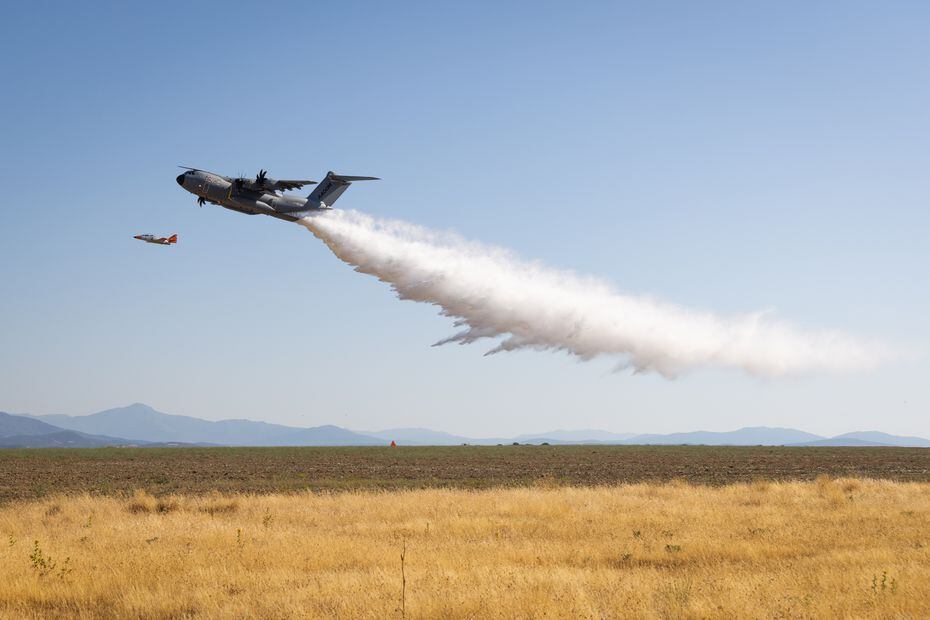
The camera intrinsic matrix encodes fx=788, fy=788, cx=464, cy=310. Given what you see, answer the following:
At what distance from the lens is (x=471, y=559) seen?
680 inches

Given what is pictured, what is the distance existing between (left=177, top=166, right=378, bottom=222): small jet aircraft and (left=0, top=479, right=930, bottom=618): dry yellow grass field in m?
20.4

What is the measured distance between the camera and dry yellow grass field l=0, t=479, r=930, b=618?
42.8 ft

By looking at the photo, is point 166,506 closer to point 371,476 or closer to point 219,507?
point 219,507

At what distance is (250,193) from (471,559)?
32883mm

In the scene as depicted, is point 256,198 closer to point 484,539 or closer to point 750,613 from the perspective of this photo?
point 484,539

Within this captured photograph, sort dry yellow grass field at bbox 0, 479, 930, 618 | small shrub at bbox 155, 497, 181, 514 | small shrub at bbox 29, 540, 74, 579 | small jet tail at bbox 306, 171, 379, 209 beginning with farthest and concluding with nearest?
small jet tail at bbox 306, 171, 379, 209
small shrub at bbox 155, 497, 181, 514
small shrub at bbox 29, 540, 74, 579
dry yellow grass field at bbox 0, 479, 930, 618

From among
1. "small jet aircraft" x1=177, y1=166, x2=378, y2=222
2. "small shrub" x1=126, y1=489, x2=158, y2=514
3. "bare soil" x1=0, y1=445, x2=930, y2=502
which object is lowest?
"bare soil" x1=0, y1=445, x2=930, y2=502

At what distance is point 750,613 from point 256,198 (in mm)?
38723

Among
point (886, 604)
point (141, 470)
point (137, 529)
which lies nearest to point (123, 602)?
point (137, 529)

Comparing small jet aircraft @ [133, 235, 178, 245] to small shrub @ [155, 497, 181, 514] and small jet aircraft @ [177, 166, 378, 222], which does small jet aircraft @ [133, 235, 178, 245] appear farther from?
small shrub @ [155, 497, 181, 514]

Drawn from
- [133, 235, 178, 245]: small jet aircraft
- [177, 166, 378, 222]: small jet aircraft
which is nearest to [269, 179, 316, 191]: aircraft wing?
[177, 166, 378, 222]: small jet aircraft

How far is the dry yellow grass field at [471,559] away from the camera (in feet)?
42.8

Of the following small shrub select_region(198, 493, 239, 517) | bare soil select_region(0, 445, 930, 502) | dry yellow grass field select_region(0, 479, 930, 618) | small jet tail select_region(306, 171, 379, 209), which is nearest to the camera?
dry yellow grass field select_region(0, 479, 930, 618)

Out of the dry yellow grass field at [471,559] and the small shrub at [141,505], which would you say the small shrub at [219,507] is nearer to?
the dry yellow grass field at [471,559]
